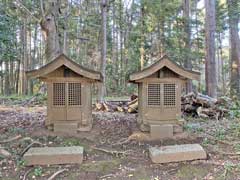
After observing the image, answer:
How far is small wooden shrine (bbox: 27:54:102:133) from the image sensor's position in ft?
22.5

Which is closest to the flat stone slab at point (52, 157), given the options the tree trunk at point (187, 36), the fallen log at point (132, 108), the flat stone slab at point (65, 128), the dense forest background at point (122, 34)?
the flat stone slab at point (65, 128)

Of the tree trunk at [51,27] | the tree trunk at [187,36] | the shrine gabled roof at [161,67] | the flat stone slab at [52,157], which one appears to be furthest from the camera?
the tree trunk at [187,36]

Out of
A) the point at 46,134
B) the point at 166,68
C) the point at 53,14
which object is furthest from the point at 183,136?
the point at 53,14

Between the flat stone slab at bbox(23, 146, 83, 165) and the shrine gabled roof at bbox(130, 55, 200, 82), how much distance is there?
7.82 ft

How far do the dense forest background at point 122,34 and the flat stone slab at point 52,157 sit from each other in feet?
17.3

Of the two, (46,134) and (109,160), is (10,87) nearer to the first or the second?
(46,134)

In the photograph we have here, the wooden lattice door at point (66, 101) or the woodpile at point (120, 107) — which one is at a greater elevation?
the wooden lattice door at point (66, 101)

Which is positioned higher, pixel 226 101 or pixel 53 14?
pixel 53 14

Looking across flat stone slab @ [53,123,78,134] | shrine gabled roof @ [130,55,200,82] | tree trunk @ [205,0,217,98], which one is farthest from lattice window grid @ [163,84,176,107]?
tree trunk @ [205,0,217,98]

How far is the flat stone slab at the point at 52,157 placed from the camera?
206 inches

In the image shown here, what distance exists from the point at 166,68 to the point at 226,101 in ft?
12.6

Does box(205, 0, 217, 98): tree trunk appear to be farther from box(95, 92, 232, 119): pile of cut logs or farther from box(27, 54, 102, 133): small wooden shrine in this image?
box(27, 54, 102, 133): small wooden shrine

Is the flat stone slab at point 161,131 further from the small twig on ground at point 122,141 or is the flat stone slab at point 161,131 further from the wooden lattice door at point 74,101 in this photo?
the wooden lattice door at point 74,101

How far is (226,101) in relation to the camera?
962 centimetres
